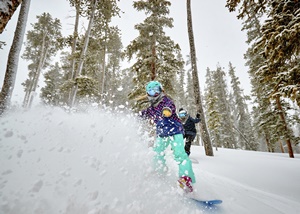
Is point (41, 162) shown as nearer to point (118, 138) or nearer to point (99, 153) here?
point (99, 153)

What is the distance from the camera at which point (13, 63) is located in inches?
235

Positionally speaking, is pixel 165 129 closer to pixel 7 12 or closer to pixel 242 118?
pixel 7 12

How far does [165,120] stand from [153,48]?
977 cm

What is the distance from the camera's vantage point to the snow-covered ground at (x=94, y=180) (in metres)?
1.57

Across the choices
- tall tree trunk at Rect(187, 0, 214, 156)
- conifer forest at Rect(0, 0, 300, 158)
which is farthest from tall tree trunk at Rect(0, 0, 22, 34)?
tall tree trunk at Rect(187, 0, 214, 156)

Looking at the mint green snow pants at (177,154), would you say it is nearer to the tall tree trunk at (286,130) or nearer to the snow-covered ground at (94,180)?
the snow-covered ground at (94,180)

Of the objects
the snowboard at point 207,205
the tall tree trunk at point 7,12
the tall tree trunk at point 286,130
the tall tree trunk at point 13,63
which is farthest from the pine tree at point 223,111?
the tall tree trunk at point 7,12

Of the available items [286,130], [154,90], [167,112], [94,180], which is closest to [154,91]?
[154,90]

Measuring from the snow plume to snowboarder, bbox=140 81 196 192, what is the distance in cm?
42

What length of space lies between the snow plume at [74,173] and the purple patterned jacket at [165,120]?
2.55 ft

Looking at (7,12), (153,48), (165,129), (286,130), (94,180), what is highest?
(153,48)

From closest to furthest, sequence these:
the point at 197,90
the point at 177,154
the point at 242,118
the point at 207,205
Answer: the point at 207,205
the point at 177,154
the point at 197,90
the point at 242,118

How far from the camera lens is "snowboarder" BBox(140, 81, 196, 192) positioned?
3018 millimetres

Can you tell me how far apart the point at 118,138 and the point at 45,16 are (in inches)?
1069
